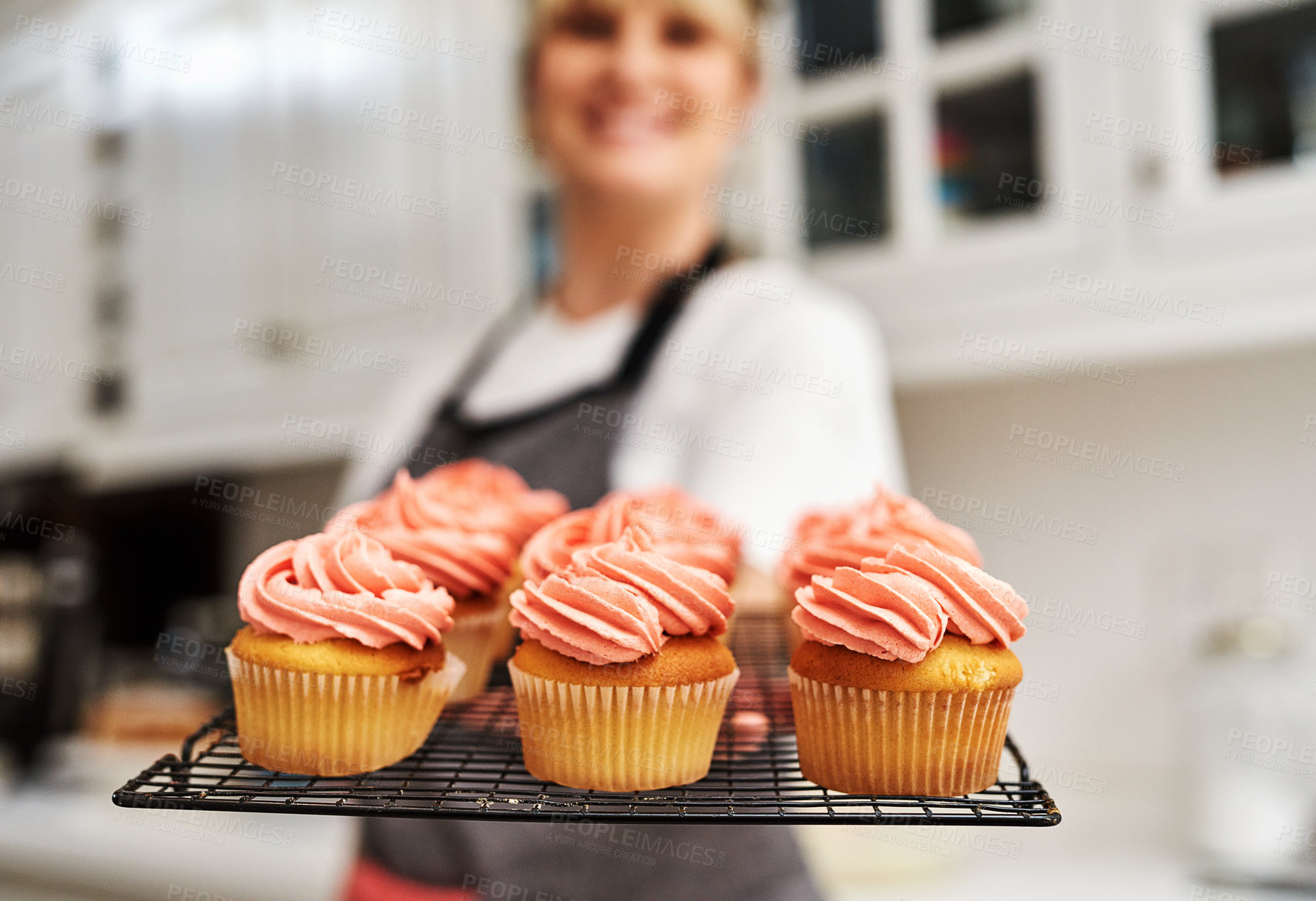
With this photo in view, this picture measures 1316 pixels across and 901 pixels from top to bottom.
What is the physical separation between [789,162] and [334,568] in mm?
1182

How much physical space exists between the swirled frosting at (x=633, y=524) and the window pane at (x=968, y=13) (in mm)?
985

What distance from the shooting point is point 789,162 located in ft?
5.38

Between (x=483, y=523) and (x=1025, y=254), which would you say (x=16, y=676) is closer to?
(x=483, y=523)

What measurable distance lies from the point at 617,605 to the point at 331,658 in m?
0.22

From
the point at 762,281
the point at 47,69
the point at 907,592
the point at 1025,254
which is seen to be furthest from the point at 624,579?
the point at 47,69

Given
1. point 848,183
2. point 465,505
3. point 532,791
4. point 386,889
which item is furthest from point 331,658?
point 848,183

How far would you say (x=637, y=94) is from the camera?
138cm

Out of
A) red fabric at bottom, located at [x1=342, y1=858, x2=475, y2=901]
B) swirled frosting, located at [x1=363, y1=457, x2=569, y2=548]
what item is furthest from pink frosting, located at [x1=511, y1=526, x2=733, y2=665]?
red fabric at bottom, located at [x1=342, y1=858, x2=475, y2=901]

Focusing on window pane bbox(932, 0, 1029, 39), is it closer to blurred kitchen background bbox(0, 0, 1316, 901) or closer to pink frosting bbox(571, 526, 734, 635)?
blurred kitchen background bbox(0, 0, 1316, 901)

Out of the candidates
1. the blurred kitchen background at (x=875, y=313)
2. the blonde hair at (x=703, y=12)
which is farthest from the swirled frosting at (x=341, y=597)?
the blonde hair at (x=703, y=12)

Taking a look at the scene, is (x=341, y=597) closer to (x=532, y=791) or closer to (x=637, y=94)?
(x=532, y=791)

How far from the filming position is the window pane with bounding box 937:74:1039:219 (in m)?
1.44

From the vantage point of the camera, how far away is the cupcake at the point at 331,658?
697mm

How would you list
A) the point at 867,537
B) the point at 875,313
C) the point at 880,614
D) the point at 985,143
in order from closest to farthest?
the point at 880,614 → the point at 867,537 → the point at 985,143 → the point at 875,313
